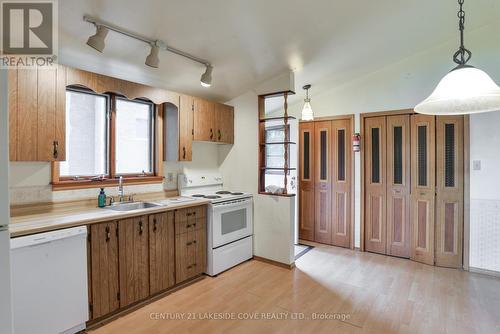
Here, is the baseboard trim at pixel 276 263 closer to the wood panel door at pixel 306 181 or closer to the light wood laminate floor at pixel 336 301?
the light wood laminate floor at pixel 336 301

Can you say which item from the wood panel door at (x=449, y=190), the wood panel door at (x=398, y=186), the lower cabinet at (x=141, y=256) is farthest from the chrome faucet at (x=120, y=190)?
the wood panel door at (x=449, y=190)

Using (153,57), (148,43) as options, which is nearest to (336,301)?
(153,57)

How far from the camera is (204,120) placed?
3469 millimetres

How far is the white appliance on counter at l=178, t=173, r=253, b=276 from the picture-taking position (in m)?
3.12

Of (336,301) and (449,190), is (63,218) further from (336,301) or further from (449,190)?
Answer: (449,190)

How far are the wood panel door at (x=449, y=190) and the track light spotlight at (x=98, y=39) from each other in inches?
150

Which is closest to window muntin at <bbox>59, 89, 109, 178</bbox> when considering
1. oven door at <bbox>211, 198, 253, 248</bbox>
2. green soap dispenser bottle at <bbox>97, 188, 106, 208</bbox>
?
green soap dispenser bottle at <bbox>97, 188, 106, 208</bbox>

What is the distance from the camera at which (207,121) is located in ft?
11.5

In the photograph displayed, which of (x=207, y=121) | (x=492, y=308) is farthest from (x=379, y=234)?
(x=207, y=121)

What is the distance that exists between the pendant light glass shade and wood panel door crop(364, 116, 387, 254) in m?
2.43

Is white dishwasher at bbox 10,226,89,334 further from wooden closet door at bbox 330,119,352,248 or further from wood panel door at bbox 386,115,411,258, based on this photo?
wood panel door at bbox 386,115,411,258

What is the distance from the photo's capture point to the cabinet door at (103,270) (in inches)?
84.0

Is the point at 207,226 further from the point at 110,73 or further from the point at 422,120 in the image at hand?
the point at 422,120

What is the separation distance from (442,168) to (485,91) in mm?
2604
